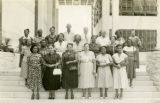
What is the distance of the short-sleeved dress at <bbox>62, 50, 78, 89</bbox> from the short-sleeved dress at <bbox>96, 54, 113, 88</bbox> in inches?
27.4

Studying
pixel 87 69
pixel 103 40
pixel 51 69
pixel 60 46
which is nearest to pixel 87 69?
pixel 87 69

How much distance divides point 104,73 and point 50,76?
Result: 1.57 metres

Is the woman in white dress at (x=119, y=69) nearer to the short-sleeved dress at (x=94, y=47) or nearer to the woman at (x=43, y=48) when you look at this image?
the short-sleeved dress at (x=94, y=47)

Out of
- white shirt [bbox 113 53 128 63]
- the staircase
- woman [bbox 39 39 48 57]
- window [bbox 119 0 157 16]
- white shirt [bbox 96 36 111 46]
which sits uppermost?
window [bbox 119 0 157 16]

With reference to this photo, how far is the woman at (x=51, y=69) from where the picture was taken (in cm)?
1118

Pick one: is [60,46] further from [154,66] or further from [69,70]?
[154,66]

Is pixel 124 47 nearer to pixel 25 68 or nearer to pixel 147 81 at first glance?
pixel 147 81

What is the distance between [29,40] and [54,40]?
0.76 m

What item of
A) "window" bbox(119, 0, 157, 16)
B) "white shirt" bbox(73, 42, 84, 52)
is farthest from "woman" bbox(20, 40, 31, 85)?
"window" bbox(119, 0, 157, 16)

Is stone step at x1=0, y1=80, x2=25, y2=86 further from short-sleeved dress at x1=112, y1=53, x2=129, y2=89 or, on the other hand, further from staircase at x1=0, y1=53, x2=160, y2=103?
short-sleeved dress at x1=112, y1=53, x2=129, y2=89

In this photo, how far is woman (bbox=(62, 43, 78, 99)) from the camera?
11.4m

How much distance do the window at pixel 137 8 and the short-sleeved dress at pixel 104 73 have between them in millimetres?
7985

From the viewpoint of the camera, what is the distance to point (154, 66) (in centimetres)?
1250

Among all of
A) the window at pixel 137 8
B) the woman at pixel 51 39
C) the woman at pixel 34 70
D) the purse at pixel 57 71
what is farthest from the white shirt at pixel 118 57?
the window at pixel 137 8
